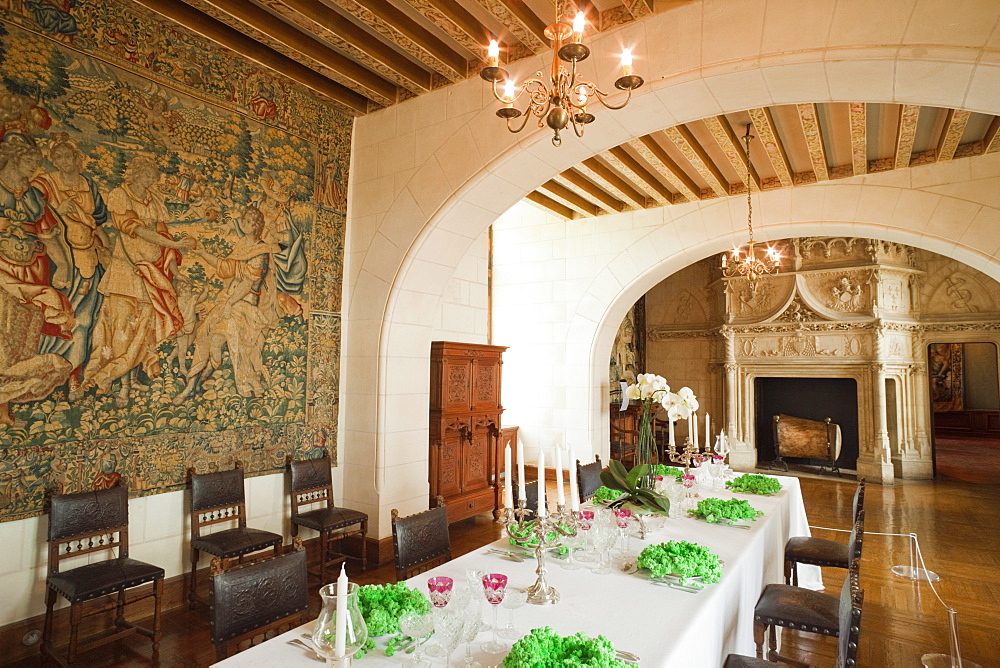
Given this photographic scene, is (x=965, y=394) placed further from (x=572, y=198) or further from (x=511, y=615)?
(x=511, y=615)

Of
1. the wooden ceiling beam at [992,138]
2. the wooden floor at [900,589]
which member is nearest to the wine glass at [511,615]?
the wooden floor at [900,589]

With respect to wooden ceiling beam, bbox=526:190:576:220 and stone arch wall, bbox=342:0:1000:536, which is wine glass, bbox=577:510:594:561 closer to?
stone arch wall, bbox=342:0:1000:536

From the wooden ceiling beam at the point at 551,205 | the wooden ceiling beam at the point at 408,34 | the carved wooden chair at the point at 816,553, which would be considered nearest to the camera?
the carved wooden chair at the point at 816,553

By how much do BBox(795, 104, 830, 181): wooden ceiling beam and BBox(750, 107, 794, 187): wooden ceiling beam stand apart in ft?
0.73

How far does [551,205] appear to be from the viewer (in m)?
7.65

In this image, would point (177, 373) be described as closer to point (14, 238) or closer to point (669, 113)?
point (14, 238)

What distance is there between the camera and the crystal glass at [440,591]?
1663 mm

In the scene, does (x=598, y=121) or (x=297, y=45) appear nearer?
(x=598, y=121)

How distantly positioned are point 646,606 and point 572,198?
592cm

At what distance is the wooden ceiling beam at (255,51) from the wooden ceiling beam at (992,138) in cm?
546

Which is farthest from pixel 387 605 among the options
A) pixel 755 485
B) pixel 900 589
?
pixel 900 589

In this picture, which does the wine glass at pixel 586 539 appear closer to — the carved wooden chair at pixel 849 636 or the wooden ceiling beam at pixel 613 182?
the carved wooden chair at pixel 849 636

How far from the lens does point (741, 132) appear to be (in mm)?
5332

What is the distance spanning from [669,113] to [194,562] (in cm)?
446
